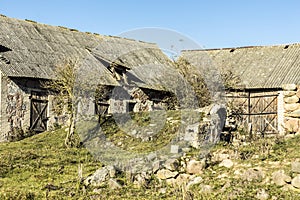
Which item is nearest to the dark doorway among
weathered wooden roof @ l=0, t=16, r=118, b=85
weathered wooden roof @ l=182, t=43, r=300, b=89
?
weathered wooden roof @ l=0, t=16, r=118, b=85

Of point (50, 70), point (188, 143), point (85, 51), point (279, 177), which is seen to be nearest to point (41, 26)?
point (85, 51)

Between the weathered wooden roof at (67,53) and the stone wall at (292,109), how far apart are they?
8.61 meters

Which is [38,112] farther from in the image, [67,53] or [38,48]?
[67,53]

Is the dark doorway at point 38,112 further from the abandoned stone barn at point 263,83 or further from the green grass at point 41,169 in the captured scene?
the abandoned stone barn at point 263,83

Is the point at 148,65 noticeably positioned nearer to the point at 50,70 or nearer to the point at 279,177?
the point at 50,70

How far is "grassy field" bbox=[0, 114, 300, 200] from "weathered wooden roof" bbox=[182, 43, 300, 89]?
12.8 m

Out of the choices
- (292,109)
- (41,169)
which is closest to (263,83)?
(292,109)

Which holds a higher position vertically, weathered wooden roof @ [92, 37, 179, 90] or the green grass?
weathered wooden roof @ [92, 37, 179, 90]

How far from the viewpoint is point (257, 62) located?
32.5 metres

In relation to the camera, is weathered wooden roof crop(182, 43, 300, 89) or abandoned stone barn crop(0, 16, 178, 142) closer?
abandoned stone barn crop(0, 16, 178, 142)

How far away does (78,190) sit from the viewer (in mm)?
12492

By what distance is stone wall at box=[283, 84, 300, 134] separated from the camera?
19.0 metres

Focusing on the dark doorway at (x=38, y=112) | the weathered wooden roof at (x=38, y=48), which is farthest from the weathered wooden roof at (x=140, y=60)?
the dark doorway at (x=38, y=112)

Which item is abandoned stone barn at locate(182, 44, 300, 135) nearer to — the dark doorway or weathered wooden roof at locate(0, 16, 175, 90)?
weathered wooden roof at locate(0, 16, 175, 90)
